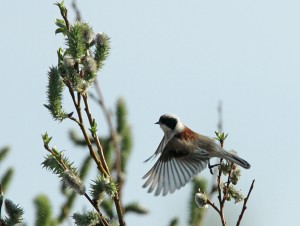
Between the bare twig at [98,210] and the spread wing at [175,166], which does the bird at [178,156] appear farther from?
the bare twig at [98,210]

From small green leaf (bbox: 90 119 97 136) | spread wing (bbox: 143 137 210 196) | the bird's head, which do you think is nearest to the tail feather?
spread wing (bbox: 143 137 210 196)

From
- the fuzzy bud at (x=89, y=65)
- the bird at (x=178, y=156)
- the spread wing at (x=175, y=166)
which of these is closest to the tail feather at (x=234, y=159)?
the bird at (x=178, y=156)

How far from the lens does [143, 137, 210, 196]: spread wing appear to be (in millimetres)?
5726

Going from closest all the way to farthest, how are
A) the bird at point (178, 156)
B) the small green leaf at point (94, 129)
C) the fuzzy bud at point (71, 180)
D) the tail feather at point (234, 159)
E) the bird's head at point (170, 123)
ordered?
the fuzzy bud at point (71, 180) → the small green leaf at point (94, 129) → the tail feather at point (234, 159) → the bird at point (178, 156) → the bird's head at point (170, 123)

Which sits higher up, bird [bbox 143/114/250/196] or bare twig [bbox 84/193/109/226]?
bird [bbox 143/114/250/196]

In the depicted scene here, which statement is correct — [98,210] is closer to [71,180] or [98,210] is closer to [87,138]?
[71,180]

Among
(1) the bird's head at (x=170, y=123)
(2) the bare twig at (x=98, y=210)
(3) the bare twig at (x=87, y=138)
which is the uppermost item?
(1) the bird's head at (x=170, y=123)

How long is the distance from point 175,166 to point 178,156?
0.19 m

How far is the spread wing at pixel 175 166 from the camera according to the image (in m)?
5.73

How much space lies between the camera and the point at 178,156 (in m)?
6.37

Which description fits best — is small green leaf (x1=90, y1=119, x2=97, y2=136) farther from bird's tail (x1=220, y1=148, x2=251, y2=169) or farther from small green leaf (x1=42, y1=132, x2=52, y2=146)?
bird's tail (x1=220, y1=148, x2=251, y2=169)

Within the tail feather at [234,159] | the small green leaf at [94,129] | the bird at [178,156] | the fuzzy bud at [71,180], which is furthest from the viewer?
the bird at [178,156]

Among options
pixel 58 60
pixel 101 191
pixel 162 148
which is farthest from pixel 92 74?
pixel 162 148

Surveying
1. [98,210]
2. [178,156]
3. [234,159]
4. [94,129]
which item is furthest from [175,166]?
[98,210]
